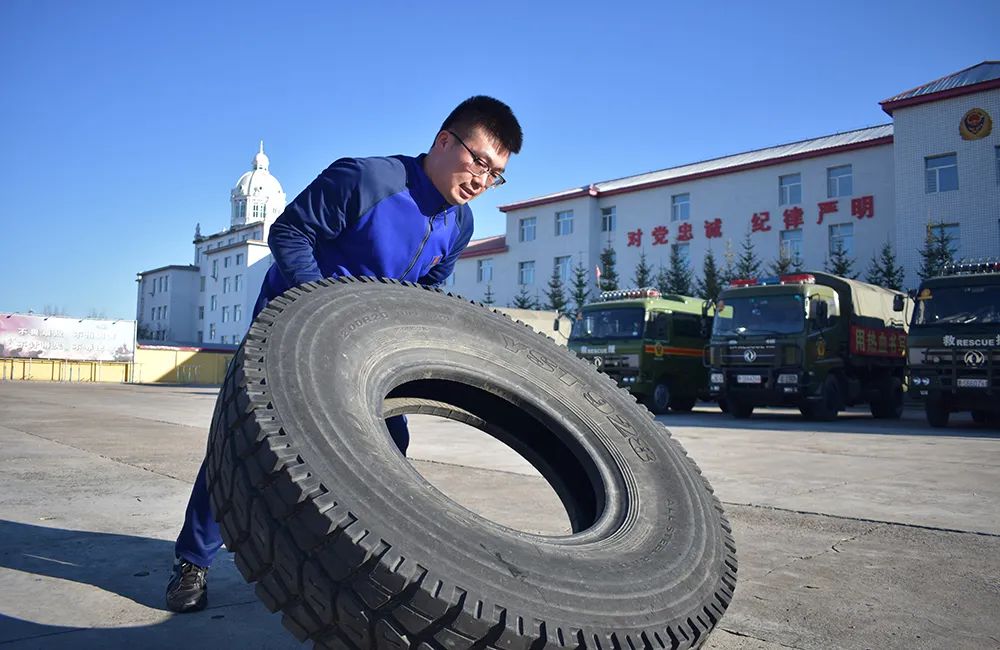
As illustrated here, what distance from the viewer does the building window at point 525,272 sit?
127 feet

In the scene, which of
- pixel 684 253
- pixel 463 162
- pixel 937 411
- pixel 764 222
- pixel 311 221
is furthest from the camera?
pixel 684 253

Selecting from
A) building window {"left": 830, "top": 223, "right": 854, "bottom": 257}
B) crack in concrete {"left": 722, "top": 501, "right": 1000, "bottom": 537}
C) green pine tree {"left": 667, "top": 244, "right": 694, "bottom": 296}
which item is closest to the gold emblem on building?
building window {"left": 830, "top": 223, "right": 854, "bottom": 257}

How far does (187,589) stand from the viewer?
2225 millimetres

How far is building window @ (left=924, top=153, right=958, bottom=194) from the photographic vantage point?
24781 millimetres

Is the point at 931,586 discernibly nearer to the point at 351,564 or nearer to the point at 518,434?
the point at 518,434

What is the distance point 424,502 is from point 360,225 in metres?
1.19

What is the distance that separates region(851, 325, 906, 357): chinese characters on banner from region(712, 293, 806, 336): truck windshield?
Answer: 1515 mm

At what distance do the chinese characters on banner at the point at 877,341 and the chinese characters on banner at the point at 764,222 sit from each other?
1364 centimetres

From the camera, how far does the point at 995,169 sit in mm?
23875

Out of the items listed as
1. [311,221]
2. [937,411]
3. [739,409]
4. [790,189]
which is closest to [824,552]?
[311,221]

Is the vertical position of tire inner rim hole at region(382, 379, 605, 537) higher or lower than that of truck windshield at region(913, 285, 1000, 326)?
lower

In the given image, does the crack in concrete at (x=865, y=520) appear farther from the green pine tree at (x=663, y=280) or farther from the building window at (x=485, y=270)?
the building window at (x=485, y=270)

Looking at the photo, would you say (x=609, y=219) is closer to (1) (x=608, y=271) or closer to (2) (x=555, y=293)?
(1) (x=608, y=271)

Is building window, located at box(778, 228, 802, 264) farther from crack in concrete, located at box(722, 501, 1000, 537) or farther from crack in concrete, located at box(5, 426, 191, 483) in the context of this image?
crack in concrete, located at box(722, 501, 1000, 537)
